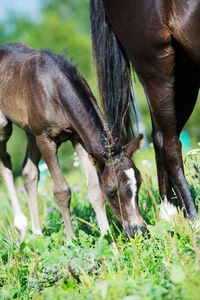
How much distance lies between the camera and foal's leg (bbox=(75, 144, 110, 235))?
356 cm

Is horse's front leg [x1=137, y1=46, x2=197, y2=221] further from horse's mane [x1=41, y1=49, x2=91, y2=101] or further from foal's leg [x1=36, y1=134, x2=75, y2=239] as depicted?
foal's leg [x1=36, y1=134, x2=75, y2=239]

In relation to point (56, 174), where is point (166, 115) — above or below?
above

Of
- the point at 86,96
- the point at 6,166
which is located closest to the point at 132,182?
the point at 86,96

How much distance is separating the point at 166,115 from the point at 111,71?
2.40 ft

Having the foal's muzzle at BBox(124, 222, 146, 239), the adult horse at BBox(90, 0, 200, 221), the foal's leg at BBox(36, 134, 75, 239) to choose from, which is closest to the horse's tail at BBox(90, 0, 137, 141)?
the adult horse at BBox(90, 0, 200, 221)

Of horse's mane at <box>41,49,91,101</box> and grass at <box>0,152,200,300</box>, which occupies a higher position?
horse's mane at <box>41,49,91,101</box>

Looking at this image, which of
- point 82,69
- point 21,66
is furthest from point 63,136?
point 82,69

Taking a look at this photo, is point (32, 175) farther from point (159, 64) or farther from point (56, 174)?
point (159, 64)

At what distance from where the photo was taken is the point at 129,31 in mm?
3021

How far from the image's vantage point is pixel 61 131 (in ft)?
12.4

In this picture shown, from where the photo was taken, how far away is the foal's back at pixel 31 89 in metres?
3.74

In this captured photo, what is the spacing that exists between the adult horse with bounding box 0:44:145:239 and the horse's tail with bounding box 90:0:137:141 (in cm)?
12

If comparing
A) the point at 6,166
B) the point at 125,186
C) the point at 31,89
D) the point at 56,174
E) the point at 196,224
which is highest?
the point at 31,89

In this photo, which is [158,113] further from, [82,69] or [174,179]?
[82,69]
